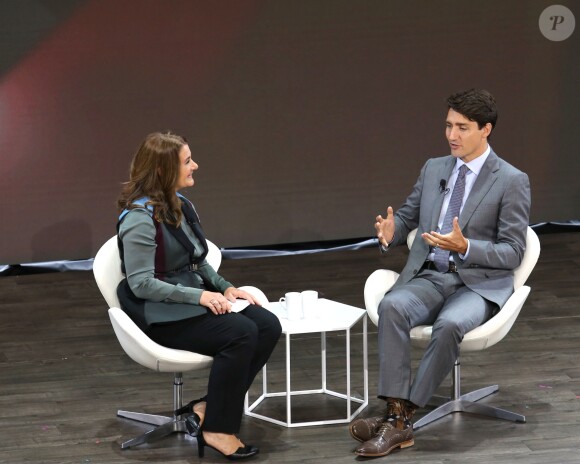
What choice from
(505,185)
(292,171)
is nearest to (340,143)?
(292,171)

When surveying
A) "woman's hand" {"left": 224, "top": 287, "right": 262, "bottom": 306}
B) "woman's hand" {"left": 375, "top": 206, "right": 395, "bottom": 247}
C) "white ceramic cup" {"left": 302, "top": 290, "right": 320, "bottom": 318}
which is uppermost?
"woman's hand" {"left": 375, "top": 206, "right": 395, "bottom": 247}

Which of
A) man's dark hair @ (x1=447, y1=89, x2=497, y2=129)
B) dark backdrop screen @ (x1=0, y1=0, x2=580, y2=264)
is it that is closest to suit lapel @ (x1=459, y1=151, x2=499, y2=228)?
man's dark hair @ (x1=447, y1=89, x2=497, y2=129)

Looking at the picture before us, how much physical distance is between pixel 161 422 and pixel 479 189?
158 centimetres

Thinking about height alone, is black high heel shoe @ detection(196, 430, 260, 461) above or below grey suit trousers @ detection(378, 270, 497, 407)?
below

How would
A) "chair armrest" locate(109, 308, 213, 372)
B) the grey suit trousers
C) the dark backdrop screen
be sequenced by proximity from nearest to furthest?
"chair armrest" locate(109, 308, 213, 372)
the grey suit trousers
the dark backdrop screen

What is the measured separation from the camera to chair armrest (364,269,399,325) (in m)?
4.65

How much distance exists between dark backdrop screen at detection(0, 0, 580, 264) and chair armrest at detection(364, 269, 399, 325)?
9.36ft

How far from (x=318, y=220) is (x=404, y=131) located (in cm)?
83

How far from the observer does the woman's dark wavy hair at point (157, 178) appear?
4320mm

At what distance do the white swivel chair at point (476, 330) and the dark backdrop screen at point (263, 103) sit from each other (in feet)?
8.97

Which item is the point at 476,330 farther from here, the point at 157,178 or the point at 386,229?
the point at 157,178

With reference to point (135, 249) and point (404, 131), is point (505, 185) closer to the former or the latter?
point (135, 249)

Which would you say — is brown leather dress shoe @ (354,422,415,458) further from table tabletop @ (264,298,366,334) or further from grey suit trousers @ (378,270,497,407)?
table tabletop @ (264,298,366,334)

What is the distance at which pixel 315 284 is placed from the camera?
22.6 ft
